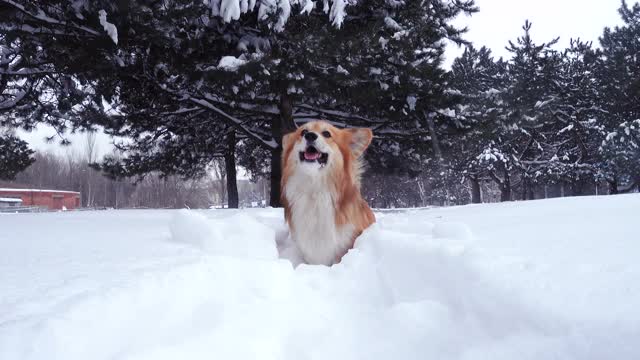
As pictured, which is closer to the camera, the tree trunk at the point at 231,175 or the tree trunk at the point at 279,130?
the tree trunk at the point at 279,130

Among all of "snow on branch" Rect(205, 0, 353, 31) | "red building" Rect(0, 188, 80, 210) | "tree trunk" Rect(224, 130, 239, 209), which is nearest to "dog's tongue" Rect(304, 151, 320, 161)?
"snow on branch" Rect(205, 0, 353, 31)

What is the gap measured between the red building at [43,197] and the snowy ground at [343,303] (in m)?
49.7

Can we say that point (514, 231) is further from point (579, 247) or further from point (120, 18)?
point (120, 18)

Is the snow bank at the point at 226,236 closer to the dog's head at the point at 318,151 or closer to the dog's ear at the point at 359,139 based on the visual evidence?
the dog's head at the point at 318,151

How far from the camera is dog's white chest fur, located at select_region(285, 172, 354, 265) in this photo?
12.5 ft

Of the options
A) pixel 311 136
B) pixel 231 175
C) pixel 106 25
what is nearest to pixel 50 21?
pixel 106 25

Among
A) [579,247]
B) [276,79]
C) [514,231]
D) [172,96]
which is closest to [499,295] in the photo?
[579,247]

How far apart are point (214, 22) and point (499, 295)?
7189 millimetres

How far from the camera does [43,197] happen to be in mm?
45656

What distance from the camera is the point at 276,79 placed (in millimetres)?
7746

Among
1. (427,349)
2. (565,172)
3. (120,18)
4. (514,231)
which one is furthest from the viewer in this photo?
(565,172)

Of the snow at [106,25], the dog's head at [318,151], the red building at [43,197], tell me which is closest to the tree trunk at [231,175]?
the snow at [106,25]

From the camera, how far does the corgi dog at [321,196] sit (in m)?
3.83

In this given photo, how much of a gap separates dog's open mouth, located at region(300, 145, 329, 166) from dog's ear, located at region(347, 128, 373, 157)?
1.97 ft
